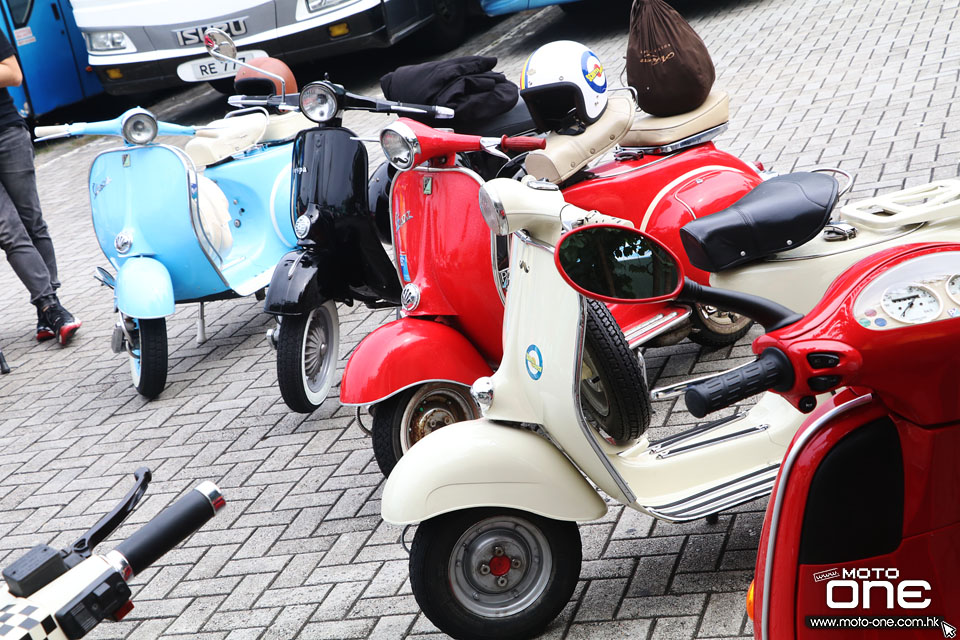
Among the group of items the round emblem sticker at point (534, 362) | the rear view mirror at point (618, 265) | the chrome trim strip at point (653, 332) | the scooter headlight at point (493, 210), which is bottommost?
the chrome trim strip at point (653, 332)

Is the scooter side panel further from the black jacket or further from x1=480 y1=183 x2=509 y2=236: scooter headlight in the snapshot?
x1=480 y1=183 x2=509 y2=236: scooter headlight

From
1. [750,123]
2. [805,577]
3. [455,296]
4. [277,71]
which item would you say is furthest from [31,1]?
[805,577]

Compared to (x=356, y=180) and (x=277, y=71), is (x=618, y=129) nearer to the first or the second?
(x=356, y=180)

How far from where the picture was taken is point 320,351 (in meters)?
4.81

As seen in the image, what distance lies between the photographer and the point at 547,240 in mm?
2809

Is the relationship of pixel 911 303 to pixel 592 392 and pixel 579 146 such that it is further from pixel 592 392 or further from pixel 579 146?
pixel 579 146

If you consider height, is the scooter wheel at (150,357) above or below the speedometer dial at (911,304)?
below

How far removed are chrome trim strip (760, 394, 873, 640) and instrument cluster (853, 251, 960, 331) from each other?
20cm

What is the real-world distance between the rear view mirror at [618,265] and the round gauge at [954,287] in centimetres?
41

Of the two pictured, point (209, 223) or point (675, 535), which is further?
point (209, 223)

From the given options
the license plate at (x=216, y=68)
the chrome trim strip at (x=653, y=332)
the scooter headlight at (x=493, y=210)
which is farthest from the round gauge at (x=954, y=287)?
the license plate at (x=216, y=68)

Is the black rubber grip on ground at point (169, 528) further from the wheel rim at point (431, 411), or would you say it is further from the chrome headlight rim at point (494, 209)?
the wheel rim at point (431, 411)

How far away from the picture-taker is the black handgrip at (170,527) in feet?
4.50

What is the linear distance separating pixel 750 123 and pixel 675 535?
4771 millimetres
